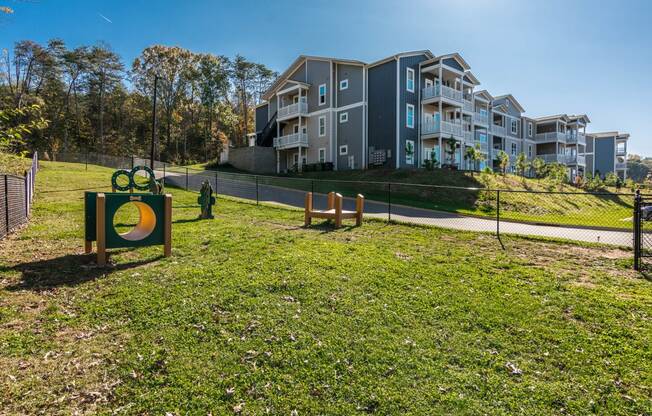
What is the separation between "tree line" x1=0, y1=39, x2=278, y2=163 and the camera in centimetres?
4691

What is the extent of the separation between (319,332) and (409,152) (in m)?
24.6

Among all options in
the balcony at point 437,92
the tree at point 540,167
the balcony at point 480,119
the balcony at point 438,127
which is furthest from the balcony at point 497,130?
the balcony at point 437,92

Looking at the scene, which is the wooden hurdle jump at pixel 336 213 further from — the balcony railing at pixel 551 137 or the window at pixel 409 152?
the balcony railing at pixel 551 137

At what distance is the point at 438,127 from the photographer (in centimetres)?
2762

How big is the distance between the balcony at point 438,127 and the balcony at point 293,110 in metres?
10.2

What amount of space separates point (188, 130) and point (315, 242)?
52601 millimetres

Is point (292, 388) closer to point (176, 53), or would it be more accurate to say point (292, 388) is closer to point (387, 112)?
point (387, 112)

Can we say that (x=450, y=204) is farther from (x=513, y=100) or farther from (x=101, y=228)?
(x=513, y=100)

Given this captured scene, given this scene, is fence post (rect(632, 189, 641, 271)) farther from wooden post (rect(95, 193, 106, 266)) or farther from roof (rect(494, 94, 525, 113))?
roof (rect(494, 94, 525, 113))

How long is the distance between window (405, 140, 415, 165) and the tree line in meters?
26.8

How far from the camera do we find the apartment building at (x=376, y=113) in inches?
1071

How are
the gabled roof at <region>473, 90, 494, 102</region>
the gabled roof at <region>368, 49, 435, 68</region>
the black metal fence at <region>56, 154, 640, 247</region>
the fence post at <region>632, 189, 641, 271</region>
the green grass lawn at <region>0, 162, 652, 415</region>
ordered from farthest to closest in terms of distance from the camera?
the gabled roof at <region>473, 90, 494, 102</region>, the gabled roof at <region>368, 49, 435, 68</region>, the black metal fence at <region>56, 154, 640, 247</region>, the fence post at <region>632, 189, 641, 271</region>, the green grass lawn at <region>0, 162, 652, 415</region>

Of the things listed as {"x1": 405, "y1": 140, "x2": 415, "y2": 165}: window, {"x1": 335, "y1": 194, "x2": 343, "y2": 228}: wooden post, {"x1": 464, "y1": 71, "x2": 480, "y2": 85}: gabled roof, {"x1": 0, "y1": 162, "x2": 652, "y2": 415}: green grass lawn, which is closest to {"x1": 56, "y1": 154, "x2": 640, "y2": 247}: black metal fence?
{"x1": 335, "y1": 194, "x2": 343, "y2": 228}: wooden post

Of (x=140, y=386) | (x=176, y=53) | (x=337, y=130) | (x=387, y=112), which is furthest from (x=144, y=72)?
(x=140, y=386)
